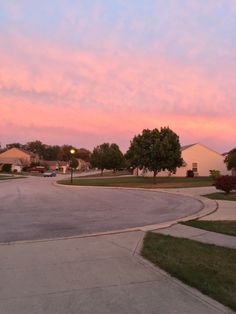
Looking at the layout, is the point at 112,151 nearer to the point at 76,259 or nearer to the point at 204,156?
the point at 204,156

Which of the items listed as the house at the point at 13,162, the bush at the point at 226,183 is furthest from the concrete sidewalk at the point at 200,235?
the house at the point at 13,162

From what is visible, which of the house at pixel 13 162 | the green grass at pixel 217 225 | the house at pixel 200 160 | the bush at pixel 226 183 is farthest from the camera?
the house at pixel 13 162

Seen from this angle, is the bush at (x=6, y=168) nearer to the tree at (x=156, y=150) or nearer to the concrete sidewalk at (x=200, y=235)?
the tree at (x=156, y=150)

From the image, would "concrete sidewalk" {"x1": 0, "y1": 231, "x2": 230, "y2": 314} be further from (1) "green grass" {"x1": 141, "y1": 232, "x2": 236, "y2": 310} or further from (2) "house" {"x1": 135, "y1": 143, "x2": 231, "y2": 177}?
(2) "house" {"x1": 135, "y1": 143, "x2": 231, "y2": 177}

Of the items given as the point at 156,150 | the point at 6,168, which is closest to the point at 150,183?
the point at 156,150

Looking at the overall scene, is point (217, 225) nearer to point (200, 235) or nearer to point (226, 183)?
point (200, 235)

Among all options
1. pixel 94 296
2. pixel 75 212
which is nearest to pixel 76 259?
pixel 94 296

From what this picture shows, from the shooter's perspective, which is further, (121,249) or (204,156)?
(204,156)

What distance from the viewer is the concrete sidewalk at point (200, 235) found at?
1046 centimetres

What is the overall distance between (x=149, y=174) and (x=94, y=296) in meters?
70.7

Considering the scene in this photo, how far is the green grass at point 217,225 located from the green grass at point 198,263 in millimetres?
1813

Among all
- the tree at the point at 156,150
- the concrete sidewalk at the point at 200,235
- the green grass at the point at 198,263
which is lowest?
the green grass at the point at 198,263

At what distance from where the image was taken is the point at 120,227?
13.3 metres

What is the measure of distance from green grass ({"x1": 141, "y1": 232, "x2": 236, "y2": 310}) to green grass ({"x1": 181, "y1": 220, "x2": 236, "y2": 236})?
1813mm
